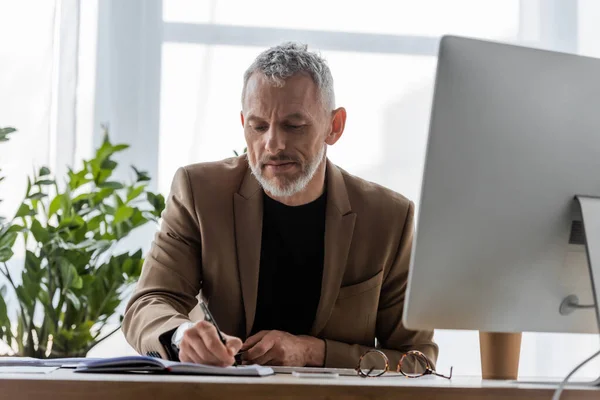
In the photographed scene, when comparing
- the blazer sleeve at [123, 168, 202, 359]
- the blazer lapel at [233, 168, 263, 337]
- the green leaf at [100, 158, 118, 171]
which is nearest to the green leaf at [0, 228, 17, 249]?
the green leaf at [100, 158, 118, 171]

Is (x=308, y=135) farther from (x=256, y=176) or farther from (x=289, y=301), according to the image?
(x=289, y=301)

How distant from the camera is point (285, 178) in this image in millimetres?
1997

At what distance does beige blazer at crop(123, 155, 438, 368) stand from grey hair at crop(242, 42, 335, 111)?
0.85 ft

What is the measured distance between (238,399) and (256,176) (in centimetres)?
112

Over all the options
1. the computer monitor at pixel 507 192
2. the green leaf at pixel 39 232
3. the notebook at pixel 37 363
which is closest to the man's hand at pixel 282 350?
the notebook at pixel 37 363

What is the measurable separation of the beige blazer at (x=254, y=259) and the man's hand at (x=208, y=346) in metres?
0.55

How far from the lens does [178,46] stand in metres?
3.12

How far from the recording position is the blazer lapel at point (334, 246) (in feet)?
6.35

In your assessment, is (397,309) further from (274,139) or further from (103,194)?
(103,194)

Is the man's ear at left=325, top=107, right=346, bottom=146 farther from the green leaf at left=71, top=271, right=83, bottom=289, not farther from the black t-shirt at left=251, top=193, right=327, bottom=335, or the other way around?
the green leaf at left=71, top=271, right=83, bottom=289

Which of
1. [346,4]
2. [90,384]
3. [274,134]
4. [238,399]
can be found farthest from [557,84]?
[346,4]

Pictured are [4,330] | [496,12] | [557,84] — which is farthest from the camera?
[496,12]

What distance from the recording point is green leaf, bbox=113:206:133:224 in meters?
2.52

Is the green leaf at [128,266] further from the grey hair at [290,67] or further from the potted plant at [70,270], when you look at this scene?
the grey hair at [290,67]
